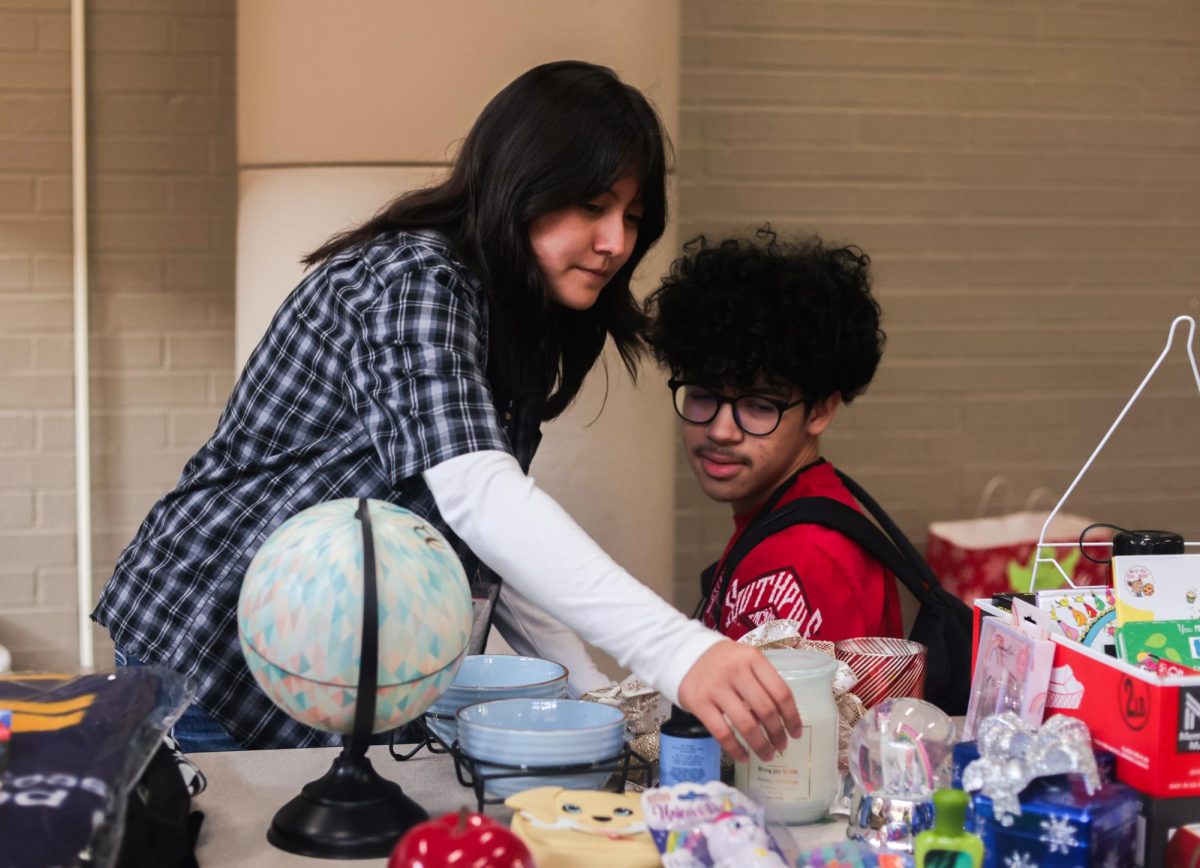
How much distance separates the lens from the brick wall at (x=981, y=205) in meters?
3.54

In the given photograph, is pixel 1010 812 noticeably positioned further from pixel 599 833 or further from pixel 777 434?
pixel 777 434

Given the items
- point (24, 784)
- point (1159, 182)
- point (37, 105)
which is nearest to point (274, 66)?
point (37, 105)

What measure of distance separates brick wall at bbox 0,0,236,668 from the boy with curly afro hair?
61.5 inches

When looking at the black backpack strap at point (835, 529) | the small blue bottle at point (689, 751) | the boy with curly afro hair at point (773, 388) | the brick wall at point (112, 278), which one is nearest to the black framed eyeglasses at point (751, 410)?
the boy with curly afro hair at point (773, 388)

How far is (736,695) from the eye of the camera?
3.84 feet

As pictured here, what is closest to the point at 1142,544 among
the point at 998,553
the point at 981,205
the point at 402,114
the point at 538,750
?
the point at 538,750

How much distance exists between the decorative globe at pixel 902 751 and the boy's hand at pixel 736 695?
103 mm

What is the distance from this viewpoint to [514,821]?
1143mm

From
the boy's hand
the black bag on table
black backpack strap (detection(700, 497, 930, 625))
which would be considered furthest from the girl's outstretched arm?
black backpack strap (detection(700, 497, 930, 625))

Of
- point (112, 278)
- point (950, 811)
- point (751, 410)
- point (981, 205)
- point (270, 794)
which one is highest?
point (981, 205)

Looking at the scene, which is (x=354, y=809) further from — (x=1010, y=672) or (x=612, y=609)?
(x=1010, y=672)

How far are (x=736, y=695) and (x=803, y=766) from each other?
0.14 m

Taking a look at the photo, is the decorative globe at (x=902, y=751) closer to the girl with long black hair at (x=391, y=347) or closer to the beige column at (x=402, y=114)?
→ the girl with long black hair at (x=391, y=347)

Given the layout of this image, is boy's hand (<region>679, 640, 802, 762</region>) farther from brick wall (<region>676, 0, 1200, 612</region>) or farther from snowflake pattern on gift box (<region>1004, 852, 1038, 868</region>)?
brick wall (<region>676, 0, 1200, 612</region>)
